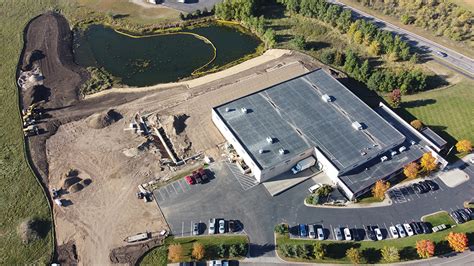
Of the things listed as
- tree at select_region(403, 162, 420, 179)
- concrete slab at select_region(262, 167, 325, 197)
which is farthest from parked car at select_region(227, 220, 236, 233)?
tree at select_region(403, 162, 420, 179)

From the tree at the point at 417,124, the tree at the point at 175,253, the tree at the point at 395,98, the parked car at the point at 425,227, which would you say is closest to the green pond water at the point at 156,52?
the tree at the point at 395,98

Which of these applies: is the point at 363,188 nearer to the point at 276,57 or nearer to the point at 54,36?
the point at 276,57

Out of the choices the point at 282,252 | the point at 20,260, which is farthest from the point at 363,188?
the point at 20,260

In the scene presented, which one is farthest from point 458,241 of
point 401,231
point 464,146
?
point 464,146

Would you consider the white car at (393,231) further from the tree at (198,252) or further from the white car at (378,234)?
the tree at (198,252)

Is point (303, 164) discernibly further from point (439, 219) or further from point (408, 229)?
point (439, 219)

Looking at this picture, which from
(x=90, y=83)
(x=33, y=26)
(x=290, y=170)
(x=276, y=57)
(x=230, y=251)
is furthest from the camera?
(x=33, y=26)
